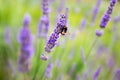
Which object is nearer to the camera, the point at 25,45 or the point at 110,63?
the point at 25,45

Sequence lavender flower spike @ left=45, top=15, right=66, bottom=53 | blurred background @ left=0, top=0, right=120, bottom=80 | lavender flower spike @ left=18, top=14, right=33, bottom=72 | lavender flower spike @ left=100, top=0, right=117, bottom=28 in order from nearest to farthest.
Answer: lavender flower spike @ left=45, top=15, right=66, bottom=53, lavender flower spike @ left=100, top=0, right=117, bottom=28, lavender flower spike @ left=18, top=14, right=33, bottom=72, blurred background @ left=0, top=0, right=120, bottom=80

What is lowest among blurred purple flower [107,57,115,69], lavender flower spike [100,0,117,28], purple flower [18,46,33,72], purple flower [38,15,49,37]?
blurred purple flower [107,57,115,69]

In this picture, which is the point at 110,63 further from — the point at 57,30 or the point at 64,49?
the point at 57,30

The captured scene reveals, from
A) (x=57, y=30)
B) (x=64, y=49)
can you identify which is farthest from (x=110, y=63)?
(x=57, y=30)

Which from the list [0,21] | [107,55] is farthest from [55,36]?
[0,21]

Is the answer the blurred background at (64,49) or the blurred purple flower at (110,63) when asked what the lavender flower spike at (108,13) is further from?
the blurred purple flower at (110,63)

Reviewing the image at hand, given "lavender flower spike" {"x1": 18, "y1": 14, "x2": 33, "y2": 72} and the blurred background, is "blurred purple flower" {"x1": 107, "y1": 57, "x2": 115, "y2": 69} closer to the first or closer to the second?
the blurred background

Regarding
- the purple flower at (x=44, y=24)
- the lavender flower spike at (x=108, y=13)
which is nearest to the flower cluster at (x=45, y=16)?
the purple flower at (x=44, y=24)

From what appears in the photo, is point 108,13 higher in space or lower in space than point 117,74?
higher

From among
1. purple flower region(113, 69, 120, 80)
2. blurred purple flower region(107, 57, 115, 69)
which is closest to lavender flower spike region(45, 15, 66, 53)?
purple flower region(113, 69, 120, 80)
